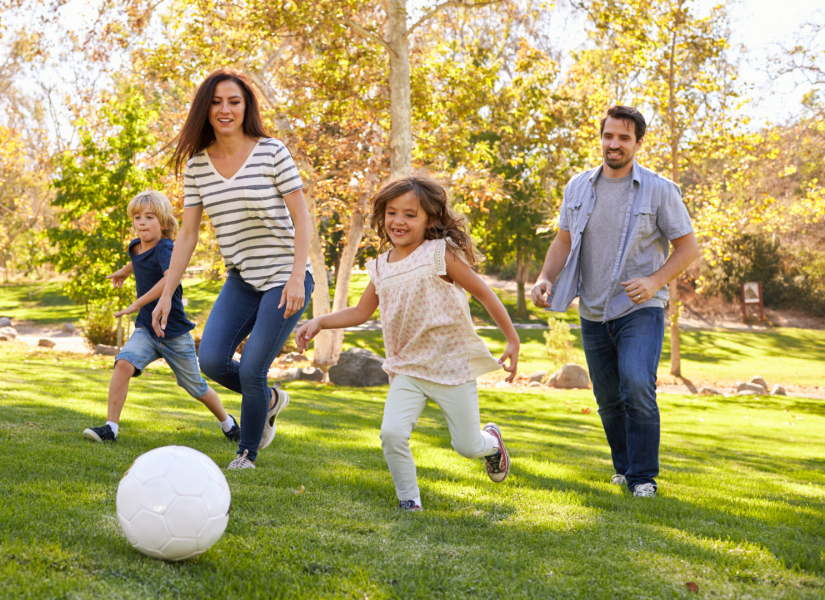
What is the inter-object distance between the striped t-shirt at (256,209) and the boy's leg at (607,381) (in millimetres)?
2004

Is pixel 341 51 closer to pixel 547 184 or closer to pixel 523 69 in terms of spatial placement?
pixel 523 69

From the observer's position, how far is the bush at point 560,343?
17.7 meters

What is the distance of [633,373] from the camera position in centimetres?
441

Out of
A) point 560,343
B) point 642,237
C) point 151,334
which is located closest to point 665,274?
point 642,237

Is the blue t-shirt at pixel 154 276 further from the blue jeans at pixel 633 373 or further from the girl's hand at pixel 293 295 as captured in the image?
the blue jeans at pixel 633 373

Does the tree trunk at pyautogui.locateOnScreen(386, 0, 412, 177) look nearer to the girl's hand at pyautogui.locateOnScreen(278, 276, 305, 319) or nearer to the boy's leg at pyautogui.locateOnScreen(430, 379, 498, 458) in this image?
the girl's hand at pyautogui.locateOnScreen(278, 276, 305, 319)

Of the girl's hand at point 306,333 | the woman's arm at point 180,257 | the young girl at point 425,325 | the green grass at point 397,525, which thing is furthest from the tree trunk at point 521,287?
the girl's hand at point 306,333

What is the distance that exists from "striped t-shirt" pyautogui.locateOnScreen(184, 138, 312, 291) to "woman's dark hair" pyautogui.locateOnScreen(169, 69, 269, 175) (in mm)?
69

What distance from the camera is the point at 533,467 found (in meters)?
5.57

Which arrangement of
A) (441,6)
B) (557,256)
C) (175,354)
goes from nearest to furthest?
(557,256), (175,354), (441,6)

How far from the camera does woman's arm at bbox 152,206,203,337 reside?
452 centimetres

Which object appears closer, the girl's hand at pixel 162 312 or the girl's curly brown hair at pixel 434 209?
the girl's curly brown hair at pixel 434 209

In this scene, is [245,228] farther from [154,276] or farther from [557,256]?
[557,256]

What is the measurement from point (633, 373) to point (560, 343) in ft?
44.8
